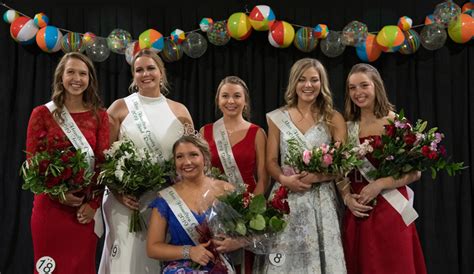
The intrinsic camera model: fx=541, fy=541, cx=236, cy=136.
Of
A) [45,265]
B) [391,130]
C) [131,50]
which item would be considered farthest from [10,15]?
[391,130]

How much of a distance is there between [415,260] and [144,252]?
138cm

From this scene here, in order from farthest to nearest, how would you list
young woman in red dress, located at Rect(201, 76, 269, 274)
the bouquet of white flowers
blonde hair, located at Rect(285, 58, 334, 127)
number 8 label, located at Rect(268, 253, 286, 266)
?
1. young woman in red dress, located at Rect(201, 76, 269, 274)
2. blonde hair, located at Rect(285, 58, 334, 127)
3. number 8 label, located at Rect(268, 253, 286, 266)
4. the bouquet of white flowers

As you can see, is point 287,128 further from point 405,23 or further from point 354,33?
point 405,23

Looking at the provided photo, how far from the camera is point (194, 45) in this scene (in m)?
4.19

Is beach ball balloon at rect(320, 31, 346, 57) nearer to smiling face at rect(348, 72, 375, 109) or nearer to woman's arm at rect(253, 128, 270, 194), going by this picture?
smiling face at rect(348, 72, 375, 109)

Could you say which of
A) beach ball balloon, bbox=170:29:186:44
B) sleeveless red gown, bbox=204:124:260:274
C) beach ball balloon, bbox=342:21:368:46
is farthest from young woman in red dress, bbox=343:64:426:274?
beach ball balloon, bbox=170:29:186:44

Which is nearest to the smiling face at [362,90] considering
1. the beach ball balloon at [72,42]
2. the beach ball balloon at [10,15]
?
the beach ball balloon at [72,42]

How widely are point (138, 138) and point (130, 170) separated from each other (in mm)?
335

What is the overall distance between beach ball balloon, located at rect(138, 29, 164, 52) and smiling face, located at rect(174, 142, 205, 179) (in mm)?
1806

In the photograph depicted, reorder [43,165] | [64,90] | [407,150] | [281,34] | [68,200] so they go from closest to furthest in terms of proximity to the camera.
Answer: [43,165] < [68,200] < [407,150] < [64,90] < [281,34]

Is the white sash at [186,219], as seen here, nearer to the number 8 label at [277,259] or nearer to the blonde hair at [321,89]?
the number 8 label at [277,259]

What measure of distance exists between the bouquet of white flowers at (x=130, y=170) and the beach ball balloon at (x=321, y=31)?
6.50ft

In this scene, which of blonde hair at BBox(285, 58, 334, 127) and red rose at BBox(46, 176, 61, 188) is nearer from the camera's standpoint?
red rose at BBox(46, 176, 61, 188)

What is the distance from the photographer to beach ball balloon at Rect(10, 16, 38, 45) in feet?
13.9
